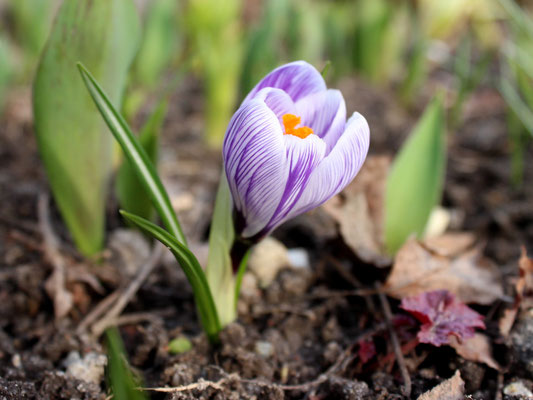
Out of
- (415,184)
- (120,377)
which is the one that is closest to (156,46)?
(415,184)

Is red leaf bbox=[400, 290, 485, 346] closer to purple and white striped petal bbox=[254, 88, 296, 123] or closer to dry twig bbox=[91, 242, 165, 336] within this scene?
purple and white striped petal bbox=[254, 88, 296, 123]

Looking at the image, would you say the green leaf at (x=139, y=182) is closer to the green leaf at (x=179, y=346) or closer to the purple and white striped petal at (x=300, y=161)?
the green leaf at (x=179, y=346)

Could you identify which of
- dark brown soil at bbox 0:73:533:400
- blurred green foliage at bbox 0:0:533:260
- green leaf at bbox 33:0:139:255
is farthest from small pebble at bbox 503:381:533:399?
green leaf at bbox 33:0:139:255

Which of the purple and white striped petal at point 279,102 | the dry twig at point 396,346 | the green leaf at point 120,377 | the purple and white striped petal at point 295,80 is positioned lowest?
the dry twig at point 396,346

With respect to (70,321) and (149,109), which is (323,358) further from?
(149,109)

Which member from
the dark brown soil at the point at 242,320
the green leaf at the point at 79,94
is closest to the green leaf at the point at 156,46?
the dark brown soil at the point at 242,320

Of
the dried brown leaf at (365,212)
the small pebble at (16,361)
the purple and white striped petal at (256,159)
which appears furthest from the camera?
the dried brown leaf at (365,212)
